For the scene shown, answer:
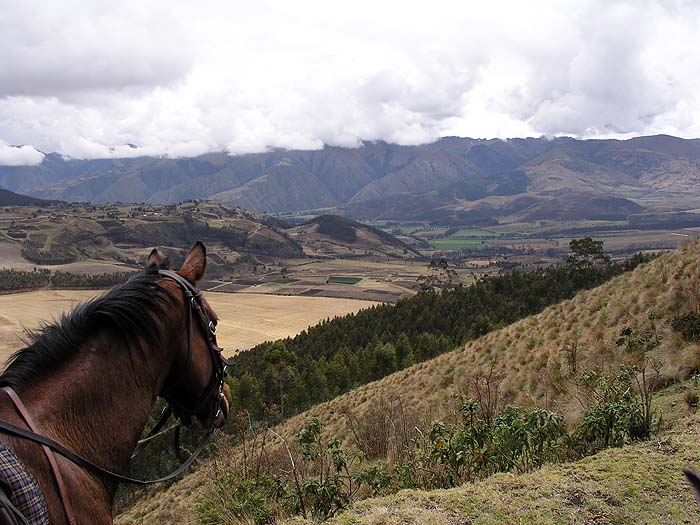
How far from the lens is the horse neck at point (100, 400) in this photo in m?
2.26

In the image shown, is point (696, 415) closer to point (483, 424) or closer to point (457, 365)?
point (483, 424)

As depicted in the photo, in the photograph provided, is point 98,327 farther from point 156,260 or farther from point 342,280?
point 342,280

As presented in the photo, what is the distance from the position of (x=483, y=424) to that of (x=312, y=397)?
1242 inches

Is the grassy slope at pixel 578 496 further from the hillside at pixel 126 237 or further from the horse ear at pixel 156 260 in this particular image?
the hillside at pixel 126 237

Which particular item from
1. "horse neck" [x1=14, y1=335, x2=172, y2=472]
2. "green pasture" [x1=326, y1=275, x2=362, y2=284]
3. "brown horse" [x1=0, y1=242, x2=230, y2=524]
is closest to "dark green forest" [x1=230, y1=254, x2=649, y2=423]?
"brown horse" [x1=0, y1=242, x2=230, y2=524]

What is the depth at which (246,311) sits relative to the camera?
294ft

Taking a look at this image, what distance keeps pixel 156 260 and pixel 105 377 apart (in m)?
0.87

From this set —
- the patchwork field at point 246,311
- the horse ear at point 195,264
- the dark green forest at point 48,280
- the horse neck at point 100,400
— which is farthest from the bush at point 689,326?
the dark green forest at point 48,280

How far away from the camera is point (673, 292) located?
955cm

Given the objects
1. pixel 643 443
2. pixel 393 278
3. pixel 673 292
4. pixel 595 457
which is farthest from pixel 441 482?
pixel 393 278

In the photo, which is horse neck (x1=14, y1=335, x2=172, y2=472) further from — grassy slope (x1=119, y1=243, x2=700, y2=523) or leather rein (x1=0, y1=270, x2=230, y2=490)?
grassy slope (x1=119, y1=243, x2=700, y2=523)

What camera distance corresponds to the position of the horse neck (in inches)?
89.0

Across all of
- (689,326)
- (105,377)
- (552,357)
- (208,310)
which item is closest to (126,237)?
(552,357)

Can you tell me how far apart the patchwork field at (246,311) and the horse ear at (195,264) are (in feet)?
202
